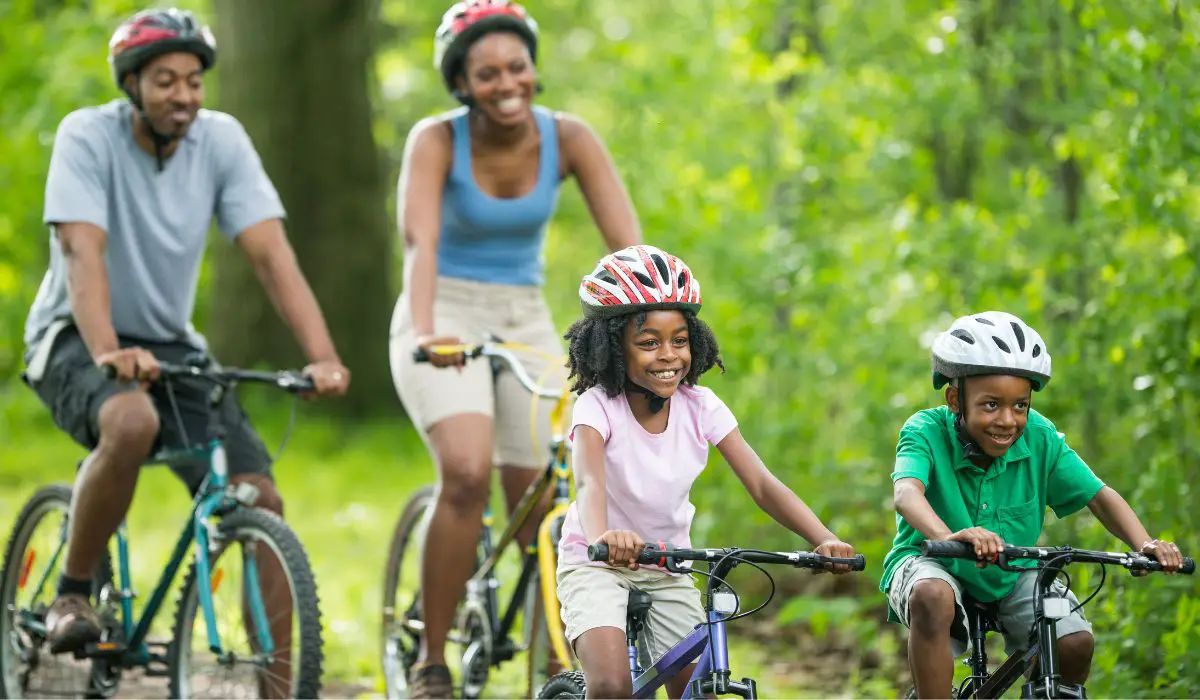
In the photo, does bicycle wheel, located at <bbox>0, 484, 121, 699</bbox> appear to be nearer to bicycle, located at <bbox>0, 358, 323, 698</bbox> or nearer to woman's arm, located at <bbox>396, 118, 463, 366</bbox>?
bicycle, located at <bbox>0, 358, 323, 698</bbox>

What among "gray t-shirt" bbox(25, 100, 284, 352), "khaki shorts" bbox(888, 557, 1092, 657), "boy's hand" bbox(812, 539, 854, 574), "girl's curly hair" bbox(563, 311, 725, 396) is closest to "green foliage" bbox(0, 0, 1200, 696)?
"khaki shorts" bbox(888, 557, 1092, 657)

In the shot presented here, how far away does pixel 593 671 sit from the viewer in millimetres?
3943

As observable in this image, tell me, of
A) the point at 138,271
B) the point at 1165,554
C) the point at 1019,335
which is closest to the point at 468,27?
the point at 138,271

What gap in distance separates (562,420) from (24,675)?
2.34 metres

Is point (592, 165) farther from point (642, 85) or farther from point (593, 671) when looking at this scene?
point (642, 85)

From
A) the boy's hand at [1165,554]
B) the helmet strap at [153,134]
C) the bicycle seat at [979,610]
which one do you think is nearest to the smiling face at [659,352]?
the bicycle seat at [979,610]

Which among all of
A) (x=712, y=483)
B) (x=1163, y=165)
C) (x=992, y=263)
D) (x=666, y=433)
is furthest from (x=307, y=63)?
(x=666, y=433)

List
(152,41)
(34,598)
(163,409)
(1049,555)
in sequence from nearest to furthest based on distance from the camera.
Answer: (1049,555) < (152,41) < (163,409) < (34,598)

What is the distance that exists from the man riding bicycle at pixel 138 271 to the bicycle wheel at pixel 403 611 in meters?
0.74

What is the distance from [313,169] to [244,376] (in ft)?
30.0

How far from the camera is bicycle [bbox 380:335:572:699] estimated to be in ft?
17.7

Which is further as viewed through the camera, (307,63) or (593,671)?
(307,63)

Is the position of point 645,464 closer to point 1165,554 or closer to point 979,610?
point 979,610

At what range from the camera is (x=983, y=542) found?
149 inches
